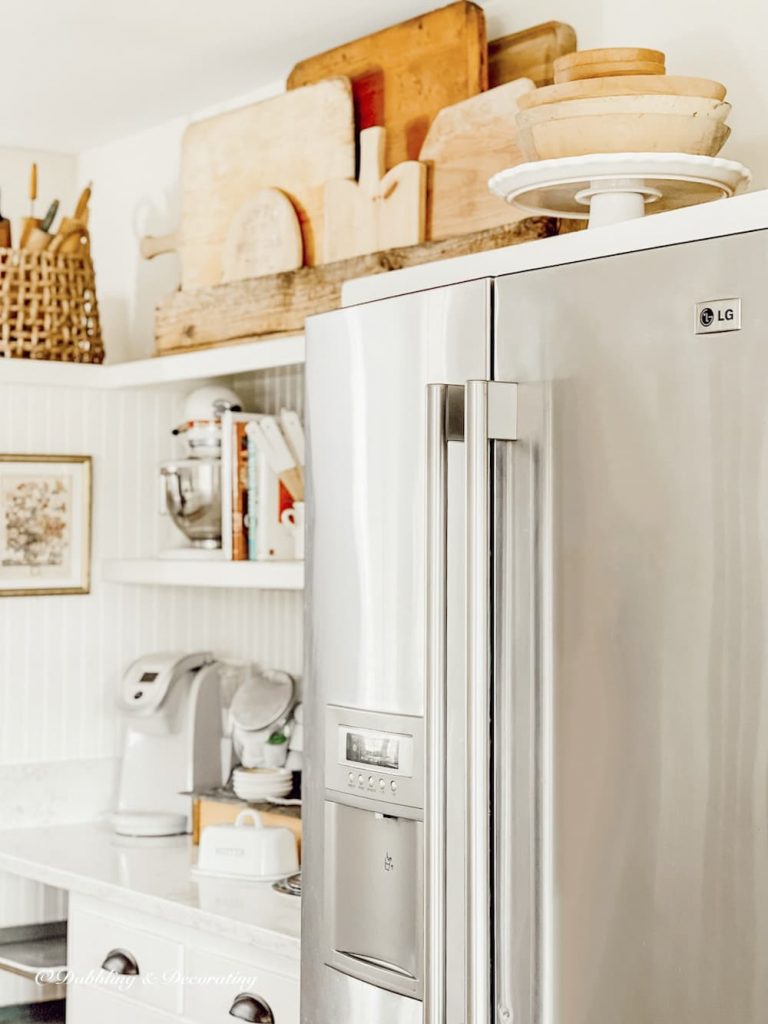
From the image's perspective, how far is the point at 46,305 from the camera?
3148mm

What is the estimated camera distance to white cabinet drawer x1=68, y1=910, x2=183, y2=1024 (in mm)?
2504

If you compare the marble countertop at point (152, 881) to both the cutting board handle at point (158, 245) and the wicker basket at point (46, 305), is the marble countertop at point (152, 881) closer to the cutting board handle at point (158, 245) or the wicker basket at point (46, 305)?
the wicker basket at point (46, 305)

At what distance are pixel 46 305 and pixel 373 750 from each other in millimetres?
1773

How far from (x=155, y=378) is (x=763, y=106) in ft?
4.99

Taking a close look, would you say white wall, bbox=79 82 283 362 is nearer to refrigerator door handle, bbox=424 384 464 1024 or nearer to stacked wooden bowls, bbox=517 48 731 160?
stacked wooden bowls, bbox=517 48 731 160

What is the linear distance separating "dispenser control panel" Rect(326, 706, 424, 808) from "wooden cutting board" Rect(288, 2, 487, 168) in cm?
119

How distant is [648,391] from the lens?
1.41 meters

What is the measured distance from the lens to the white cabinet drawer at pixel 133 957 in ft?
8.21

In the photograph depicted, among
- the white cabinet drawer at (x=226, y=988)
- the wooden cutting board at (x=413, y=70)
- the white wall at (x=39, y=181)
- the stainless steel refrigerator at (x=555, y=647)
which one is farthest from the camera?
the white wall at (x=39, y=181)

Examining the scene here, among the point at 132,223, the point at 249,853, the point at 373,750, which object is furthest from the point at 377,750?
the point at 132,223

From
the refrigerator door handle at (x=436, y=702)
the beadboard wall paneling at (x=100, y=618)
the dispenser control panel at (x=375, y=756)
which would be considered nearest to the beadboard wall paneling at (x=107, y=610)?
the beadboard wall paneling at (x=100, y=618)

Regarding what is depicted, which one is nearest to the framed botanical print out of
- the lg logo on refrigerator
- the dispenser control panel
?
the dispenser control panel

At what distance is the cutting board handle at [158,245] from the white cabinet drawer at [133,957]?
1.53 metres

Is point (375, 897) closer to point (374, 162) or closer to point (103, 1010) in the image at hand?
point (103, 1010)
